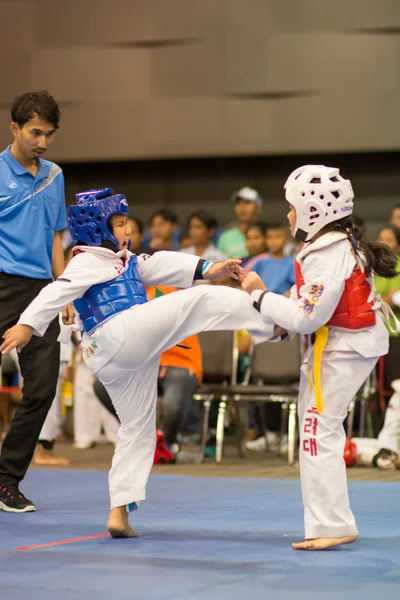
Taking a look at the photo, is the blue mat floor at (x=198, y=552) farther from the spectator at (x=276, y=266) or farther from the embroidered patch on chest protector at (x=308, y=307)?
the spectator at (x=276, y=266)

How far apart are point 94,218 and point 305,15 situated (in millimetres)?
7274

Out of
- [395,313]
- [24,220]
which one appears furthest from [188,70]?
[24,220]

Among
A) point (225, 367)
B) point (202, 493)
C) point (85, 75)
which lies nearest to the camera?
point (202, 493)

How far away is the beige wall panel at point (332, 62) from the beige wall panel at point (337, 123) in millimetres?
161

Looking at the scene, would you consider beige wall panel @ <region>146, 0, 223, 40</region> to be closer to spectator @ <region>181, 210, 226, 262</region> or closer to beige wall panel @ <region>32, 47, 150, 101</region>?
beige wall panel @ <region>32, 47, 150, 101</region>

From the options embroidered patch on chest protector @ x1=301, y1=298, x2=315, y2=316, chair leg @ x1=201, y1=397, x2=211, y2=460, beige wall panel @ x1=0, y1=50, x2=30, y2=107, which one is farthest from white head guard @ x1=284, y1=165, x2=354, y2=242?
beige wall panel @ x1=0, y1=50, x2=30, y2=107

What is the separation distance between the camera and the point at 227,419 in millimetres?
8836

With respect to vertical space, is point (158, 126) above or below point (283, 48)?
below

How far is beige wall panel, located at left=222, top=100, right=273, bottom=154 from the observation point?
10891mm

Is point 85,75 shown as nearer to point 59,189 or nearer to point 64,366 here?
point 64,366

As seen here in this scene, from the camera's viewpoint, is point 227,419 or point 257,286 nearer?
point 257,286

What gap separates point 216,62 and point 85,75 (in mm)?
1587

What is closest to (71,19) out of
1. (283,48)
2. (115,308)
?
(283,48)

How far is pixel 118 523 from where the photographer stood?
3.98 meters
